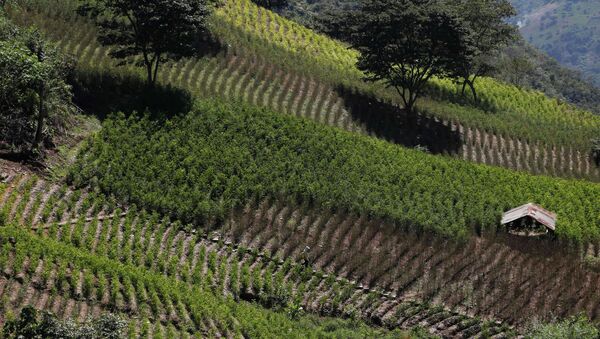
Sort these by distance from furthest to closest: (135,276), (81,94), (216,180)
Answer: (81,94), (216,180), (135,276)

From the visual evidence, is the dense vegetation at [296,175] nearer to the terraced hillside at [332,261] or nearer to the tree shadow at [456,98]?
the terraced hillside at [332,261]

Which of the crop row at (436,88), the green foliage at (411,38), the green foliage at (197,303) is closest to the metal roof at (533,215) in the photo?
the green foliage at (197,303)

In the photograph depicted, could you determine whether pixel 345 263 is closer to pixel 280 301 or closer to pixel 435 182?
pixel 280 301

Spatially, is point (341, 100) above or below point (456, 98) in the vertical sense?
below

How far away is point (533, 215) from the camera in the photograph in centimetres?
2461

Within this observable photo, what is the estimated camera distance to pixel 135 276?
18.2 metres

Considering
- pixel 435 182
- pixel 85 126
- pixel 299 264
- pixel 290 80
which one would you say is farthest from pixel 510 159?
pixel 85 126

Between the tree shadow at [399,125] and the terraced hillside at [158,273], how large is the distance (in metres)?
14.2

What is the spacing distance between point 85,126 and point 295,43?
20075 millimetres

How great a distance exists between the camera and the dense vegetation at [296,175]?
23.9 metres

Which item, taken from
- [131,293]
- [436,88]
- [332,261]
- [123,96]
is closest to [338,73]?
[436,88]

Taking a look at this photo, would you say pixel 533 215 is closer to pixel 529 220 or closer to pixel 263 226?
pixel 529 220

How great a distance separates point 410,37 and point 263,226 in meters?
16.3

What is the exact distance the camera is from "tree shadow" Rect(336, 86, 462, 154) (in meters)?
34.6
